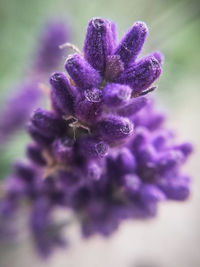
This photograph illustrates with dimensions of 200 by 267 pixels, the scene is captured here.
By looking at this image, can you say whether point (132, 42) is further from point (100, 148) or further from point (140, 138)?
point (140, 138)

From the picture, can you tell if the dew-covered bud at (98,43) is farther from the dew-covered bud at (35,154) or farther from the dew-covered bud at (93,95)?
the dew-covered bud at (35,154)

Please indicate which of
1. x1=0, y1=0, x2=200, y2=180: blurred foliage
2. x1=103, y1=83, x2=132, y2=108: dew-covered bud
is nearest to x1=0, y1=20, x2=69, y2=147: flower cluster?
x1=0, y1=0, x2=200, y2=180: blurred foliage

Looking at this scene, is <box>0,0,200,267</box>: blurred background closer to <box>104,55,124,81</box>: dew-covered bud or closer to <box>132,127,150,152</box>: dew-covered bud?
<box>132,127,150,152</box>: dew-covered bud

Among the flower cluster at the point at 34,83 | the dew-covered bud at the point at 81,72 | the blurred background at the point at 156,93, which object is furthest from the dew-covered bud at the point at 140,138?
the blurred background at the point at 156,93

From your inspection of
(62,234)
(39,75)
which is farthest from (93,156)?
(39,75)

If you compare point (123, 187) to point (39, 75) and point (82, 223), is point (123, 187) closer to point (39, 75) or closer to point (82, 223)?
point (82, 223)

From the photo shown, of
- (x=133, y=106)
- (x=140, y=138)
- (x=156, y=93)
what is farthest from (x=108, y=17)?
(x=133, y=106)
